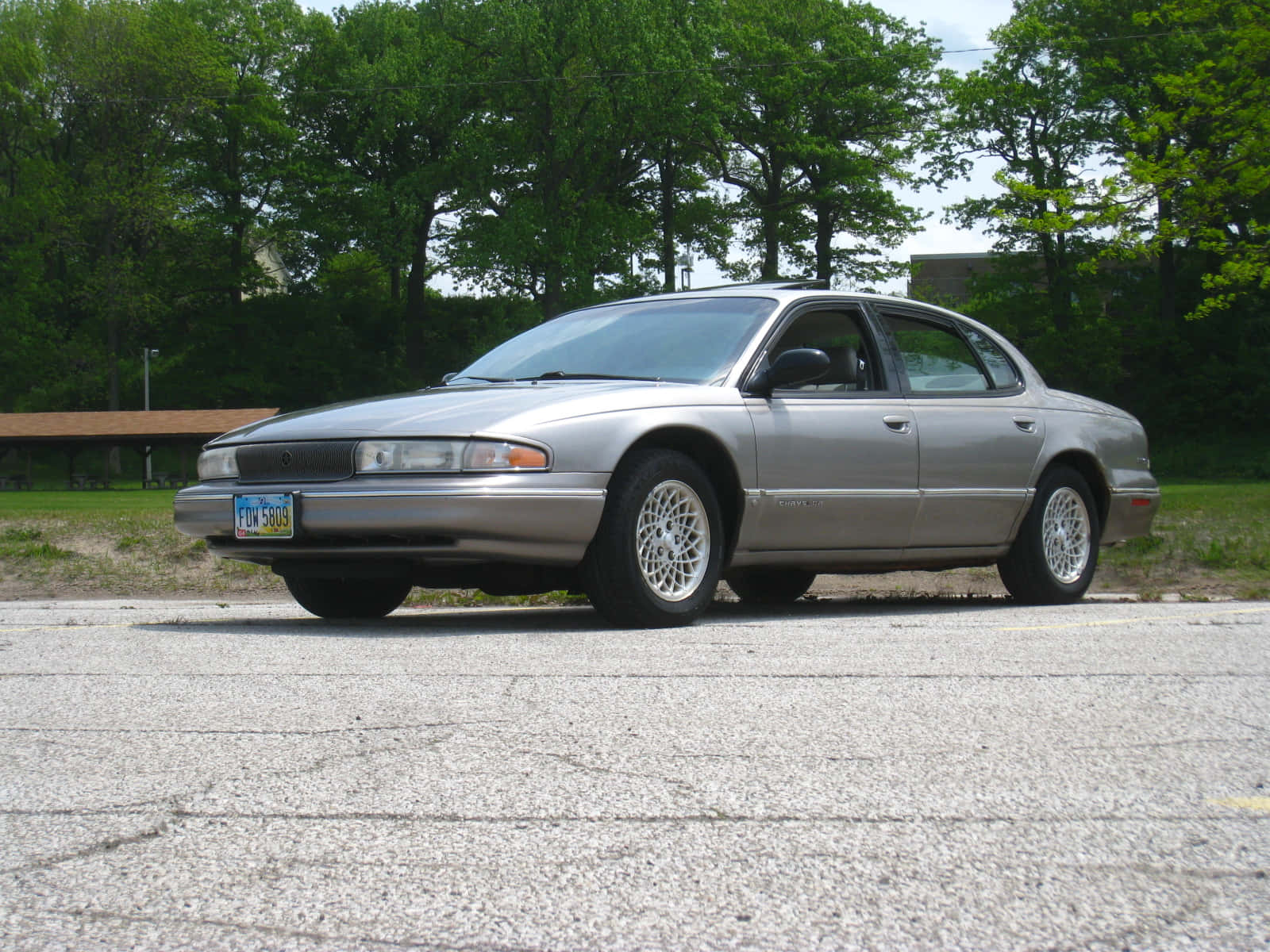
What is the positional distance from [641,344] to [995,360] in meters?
2.35

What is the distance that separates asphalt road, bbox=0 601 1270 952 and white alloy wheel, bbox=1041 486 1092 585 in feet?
9.48

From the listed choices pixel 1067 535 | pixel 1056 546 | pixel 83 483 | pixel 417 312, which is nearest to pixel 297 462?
pixel 1056 546

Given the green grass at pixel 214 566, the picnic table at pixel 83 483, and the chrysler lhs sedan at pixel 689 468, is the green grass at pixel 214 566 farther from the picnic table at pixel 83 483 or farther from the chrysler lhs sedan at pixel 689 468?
the picnic table at pixel 83 483

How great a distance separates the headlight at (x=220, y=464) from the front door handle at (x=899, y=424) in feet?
10.3

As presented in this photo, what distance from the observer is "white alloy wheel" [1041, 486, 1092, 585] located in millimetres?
8289

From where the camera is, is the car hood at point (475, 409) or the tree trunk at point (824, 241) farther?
the tree trunk at point (824, 241)

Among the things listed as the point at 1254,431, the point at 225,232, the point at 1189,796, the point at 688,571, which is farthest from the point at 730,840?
the point at 225,232

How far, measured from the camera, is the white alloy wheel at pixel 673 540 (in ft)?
20.7

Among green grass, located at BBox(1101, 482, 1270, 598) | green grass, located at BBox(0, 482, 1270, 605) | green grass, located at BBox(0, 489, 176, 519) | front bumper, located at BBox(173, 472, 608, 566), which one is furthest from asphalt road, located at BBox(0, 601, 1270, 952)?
green grass, located at BBox(0, 489, 176, 519)

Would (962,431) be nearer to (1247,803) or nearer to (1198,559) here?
(1198,559)

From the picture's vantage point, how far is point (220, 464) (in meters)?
6.77

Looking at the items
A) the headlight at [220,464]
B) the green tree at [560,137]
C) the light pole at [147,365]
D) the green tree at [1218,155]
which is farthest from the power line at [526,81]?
the headlight at [220,464]

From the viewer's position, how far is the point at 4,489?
4975 cm

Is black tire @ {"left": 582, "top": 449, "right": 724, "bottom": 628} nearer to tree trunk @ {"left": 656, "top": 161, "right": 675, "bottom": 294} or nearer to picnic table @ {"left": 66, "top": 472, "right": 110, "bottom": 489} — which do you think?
picnic table @ {"left": 66, "top": 472, "right": 110, "bottom": 489}
